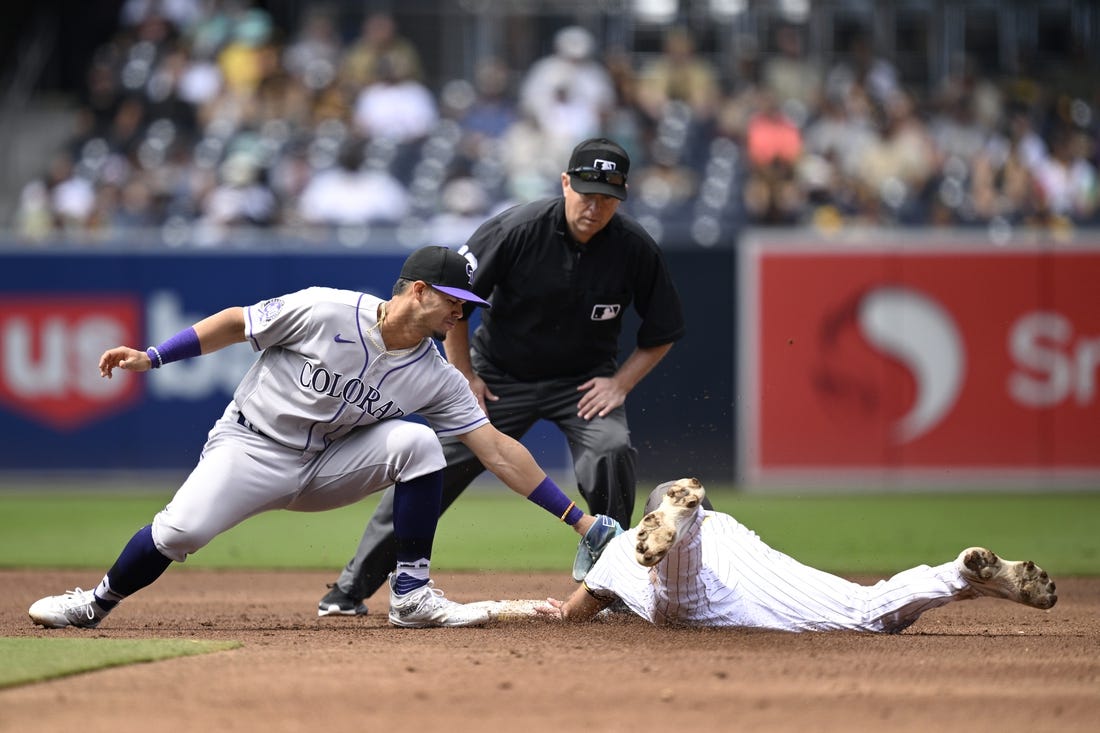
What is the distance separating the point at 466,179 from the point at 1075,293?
5718 millimetres

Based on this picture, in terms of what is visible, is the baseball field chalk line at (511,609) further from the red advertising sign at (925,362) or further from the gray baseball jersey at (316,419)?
the red advertising sign at (925,362)

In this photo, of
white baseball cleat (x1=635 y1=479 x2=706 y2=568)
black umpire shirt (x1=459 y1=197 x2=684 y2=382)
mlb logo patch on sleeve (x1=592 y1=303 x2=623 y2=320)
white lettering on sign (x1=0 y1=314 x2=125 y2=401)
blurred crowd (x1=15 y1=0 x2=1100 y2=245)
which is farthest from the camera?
blurred crowd (x1=15 y1=0 x2=1100 y2=245)

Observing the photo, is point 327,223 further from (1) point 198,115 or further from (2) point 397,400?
(2) point 397,400

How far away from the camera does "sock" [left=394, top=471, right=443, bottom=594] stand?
245 inches

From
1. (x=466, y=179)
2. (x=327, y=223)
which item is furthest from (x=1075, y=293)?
(x=327, y=223)

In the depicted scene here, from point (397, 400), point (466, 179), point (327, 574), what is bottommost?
point (327, 574)

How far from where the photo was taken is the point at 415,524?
6242 mm

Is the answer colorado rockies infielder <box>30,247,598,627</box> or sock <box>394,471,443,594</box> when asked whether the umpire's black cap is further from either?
sock <box>394,471,443,594</box>

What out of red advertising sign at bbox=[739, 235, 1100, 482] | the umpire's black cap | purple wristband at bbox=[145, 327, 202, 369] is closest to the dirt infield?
purple wristband at bbox=[145, 327, 202, 369]

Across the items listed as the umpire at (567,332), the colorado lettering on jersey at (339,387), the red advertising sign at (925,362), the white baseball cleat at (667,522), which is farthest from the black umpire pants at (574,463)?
the red advertising sign at (925,362)

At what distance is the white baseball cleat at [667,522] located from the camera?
17.3ft

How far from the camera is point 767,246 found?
13.6 m

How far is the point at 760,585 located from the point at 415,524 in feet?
4.65

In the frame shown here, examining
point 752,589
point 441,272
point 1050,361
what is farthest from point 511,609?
point 1050,361
